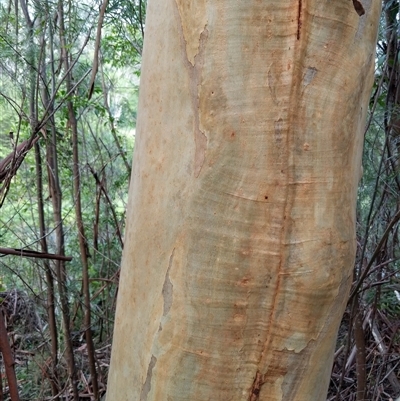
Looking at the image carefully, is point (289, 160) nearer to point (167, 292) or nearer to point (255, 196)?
point (255, 196)

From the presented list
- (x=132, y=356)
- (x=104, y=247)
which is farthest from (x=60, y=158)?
(x=132, y=356)

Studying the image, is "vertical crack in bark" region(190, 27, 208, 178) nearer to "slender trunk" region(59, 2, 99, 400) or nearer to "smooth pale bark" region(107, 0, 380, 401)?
"smooth pale bark" region(107, 0, 380, 401)

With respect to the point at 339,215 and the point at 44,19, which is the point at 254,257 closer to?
the point at 339,215

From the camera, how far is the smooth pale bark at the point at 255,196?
0.53m

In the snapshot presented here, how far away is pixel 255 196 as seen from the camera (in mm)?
530

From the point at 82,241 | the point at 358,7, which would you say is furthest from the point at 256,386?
the point at 82,241

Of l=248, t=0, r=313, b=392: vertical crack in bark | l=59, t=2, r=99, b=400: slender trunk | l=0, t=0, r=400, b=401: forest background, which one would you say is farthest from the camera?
l=59, t=2, r=99, b=400: slender trunk

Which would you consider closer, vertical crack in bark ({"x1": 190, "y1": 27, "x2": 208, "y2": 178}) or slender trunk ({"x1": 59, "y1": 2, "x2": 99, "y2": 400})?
vertical crack in bark ({"x1": 190, "y1": 27, "x2": 208, "y2": 178})

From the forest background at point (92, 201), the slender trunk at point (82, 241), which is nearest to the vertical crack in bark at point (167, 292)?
the forest background at point (92, 201)

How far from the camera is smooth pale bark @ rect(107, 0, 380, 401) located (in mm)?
528

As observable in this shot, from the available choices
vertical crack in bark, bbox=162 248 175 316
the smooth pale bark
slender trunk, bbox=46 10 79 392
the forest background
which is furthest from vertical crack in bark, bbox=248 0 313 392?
slender trunk, bbox=46 10 79 392

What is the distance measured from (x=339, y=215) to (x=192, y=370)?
0.24 metres

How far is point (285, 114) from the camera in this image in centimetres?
52

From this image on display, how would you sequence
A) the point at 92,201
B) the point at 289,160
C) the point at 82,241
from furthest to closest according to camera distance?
1. the point at 92,201
2. the point at 82,241
3. the point at 289,160
